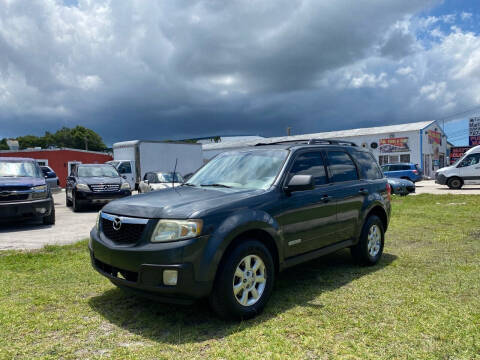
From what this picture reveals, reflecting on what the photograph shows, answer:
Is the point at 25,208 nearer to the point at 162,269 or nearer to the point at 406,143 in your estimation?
the point at 162,269

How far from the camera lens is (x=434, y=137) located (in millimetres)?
39250

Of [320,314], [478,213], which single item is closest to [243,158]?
[320,314]

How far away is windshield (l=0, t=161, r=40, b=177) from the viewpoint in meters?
9.76

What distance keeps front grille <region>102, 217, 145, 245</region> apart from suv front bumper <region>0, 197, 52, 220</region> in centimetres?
641

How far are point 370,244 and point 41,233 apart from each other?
7.40 meters

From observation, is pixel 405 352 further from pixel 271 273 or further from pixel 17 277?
pixel 17 277

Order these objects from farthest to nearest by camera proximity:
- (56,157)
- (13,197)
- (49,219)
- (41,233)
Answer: (56,157)
(49,219)
(13,197)
(41,233)

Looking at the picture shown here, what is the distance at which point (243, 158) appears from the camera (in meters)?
4.64

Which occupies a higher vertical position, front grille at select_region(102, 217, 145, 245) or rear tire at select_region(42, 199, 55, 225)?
front grille at select_region(102, 217, 145, 245)

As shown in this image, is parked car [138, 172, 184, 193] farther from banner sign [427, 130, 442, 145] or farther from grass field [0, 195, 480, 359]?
banner sign [427, 130, 442, 145]

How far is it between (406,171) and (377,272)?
2281 centimetres

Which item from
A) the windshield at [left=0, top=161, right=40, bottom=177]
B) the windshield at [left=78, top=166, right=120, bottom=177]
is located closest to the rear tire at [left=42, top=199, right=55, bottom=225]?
the windshield at [left=0, top=161, right=40, bottom=177]

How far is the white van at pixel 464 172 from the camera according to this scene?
20.4 metres

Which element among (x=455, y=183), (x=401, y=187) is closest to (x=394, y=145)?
(x=455, y=183)
